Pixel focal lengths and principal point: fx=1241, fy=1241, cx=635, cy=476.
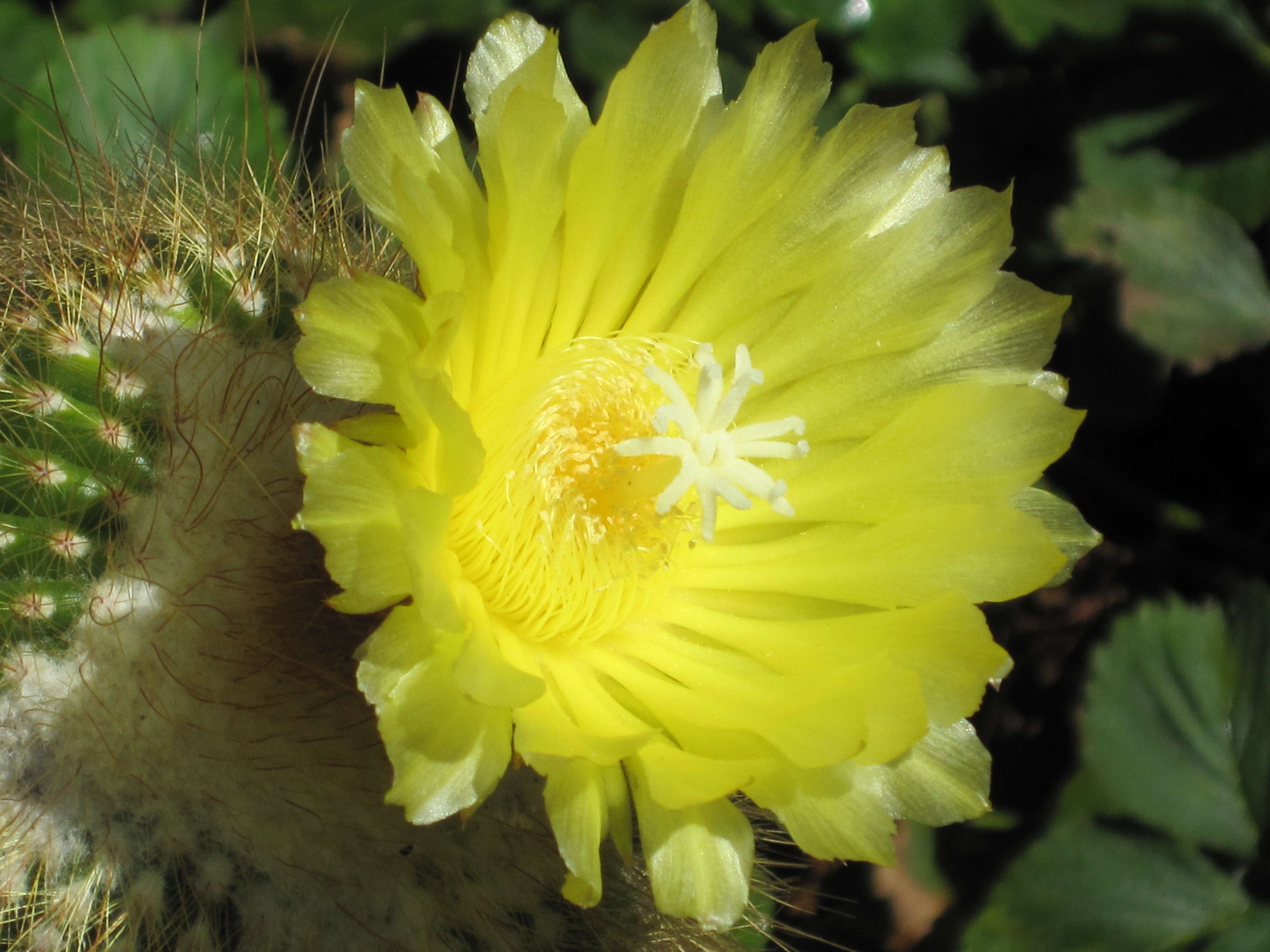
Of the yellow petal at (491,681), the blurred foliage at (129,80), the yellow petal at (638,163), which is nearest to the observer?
the yellow petal at (491,681)

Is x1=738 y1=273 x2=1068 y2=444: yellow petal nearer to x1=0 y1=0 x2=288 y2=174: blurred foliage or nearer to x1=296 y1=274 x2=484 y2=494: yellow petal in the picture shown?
x1=296 y1=274 x2=484 y2=494: yellow petal

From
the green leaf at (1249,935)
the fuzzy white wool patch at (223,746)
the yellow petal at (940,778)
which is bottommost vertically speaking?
the green leaf at (1249,935)

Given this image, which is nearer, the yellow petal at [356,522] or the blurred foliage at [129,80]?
the yellow petal at [356,522]

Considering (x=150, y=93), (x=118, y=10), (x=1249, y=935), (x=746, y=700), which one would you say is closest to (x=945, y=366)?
(x=746, y=700)

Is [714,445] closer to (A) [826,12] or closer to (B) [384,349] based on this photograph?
(B) [384,349]

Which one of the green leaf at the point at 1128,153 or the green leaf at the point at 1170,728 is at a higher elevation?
the green leaf at the point at 1128,153

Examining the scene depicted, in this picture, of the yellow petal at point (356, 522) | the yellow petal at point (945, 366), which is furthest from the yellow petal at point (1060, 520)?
the yellow petal at point (356, 522)

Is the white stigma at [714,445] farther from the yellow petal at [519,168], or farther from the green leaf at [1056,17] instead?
the green leaf at [1056,17]
